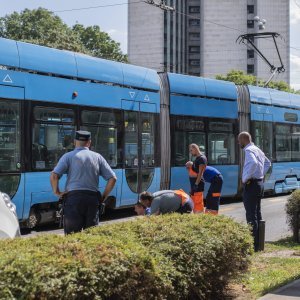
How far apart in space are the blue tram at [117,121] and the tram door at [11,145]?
2 centimetres

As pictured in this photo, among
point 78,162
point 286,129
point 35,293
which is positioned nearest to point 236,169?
point 286,129

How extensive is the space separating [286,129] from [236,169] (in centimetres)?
405

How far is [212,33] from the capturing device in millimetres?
111562

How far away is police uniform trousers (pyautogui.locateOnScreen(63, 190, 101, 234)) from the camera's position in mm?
6684

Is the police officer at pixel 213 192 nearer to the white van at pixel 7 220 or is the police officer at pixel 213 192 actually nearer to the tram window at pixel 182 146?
the tram window at pixel 182 146

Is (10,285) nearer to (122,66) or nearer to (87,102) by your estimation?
(87,102)

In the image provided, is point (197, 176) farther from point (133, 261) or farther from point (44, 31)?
point (44, 31)

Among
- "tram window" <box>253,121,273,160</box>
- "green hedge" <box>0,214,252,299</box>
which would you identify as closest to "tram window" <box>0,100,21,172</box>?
"green hedge" <box>0,214,252,299</box>

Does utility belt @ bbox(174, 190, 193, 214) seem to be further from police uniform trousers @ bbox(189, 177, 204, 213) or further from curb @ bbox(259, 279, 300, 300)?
police uniform trousers @ bbox(189, 177, 204, 213)

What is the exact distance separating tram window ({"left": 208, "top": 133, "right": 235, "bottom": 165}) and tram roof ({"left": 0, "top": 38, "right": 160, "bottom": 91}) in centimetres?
303

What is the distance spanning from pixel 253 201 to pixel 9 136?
4405mm

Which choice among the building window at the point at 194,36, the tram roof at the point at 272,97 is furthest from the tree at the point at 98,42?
the building window at the point at 194,36

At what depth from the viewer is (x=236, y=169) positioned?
57.0 feet

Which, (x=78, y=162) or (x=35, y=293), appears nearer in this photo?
(x=35, y=293)
